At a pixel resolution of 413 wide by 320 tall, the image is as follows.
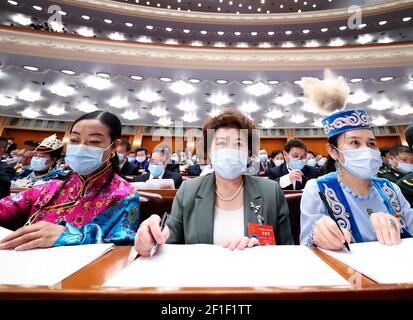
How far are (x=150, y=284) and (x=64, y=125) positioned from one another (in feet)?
54.6

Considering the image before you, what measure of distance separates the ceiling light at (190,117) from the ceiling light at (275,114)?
13.2 feet

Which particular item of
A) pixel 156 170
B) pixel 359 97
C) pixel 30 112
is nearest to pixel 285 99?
pixel 359 97

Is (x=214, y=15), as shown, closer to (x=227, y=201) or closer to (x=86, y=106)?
(x=86, y=106)

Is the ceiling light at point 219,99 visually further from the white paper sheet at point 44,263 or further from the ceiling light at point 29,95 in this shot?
the white paper sheet at point 44,263

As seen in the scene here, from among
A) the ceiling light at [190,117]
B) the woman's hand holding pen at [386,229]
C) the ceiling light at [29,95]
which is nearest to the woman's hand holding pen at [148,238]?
the woman's hand holding pen at [386,229]

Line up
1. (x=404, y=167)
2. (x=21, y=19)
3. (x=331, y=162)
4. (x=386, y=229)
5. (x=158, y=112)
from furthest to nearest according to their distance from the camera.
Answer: (x=21, y=19), (x=158, y=112), (x=404, y=167), (x=331, y=162), (x=386, y=229)

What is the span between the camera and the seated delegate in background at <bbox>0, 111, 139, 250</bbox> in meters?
1.13

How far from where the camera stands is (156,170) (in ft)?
12.0

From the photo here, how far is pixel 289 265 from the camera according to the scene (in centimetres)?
58

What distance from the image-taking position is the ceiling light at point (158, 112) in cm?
1086

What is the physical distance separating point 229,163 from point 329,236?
2.06 feet
